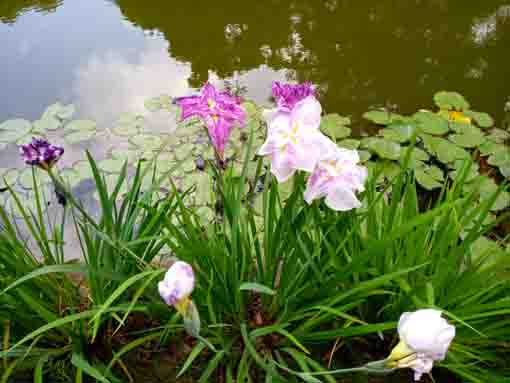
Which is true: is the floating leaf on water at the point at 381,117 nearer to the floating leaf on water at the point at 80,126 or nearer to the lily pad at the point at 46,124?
the floating leaf on water at the point at 80,126

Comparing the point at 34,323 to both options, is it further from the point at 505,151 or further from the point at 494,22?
the point at 494,22

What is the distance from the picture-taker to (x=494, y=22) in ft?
8.93

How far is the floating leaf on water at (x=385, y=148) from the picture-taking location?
175 cm

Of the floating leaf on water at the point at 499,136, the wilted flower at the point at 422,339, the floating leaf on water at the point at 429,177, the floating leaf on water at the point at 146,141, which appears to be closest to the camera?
the wilted flower at the point at 422,339

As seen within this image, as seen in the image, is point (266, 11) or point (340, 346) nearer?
point (340, 346)

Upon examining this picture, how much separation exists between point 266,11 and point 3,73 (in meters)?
1.74

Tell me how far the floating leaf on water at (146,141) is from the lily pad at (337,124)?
784mm

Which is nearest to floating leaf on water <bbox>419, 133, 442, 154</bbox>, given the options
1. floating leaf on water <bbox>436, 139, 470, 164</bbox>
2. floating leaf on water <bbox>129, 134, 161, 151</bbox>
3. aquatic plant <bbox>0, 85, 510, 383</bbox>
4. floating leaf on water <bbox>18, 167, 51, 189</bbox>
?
floating leaf on water <bbox>436, 139, 470, 164</bbox>

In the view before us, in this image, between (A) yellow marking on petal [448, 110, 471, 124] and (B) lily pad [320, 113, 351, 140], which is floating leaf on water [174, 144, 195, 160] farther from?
(A) yellow marking on petal [448, 110, 471, 124]

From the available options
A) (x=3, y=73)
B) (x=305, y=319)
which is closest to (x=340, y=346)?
(x=305, y=319)

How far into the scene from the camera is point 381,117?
2010 mm

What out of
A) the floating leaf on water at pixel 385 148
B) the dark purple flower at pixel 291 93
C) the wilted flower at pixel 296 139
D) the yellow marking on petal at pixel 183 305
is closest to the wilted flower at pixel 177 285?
the yellow marking on petal at pixel 183 305

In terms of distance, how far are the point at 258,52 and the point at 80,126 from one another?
1.17 m

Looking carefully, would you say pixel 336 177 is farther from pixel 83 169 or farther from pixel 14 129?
pixel 14 129
